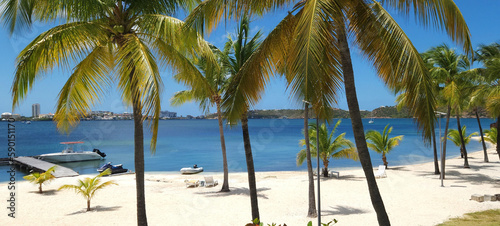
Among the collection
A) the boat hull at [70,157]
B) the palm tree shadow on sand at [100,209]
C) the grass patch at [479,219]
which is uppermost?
the grass patch at [479,219]

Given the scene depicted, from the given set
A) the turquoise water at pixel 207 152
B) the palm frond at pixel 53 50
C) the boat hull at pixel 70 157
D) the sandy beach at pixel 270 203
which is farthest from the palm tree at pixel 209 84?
the boat hull at pixel 70 157

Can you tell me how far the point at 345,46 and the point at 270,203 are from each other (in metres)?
9.05

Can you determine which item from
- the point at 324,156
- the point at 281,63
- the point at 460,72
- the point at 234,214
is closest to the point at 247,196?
the point at 234,214

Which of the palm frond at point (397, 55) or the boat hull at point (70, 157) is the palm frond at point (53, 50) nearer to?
the palm frond at point (397, 55)

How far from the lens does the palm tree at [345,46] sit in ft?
16.4

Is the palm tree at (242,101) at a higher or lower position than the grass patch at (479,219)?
higher

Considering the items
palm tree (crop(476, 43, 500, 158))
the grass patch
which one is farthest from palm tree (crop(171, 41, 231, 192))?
palm tree (crop(476, 43, 500, 158))

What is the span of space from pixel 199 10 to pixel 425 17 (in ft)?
12.5

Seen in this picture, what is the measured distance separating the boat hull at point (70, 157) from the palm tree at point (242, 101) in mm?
34737

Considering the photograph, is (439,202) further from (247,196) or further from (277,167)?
(277,167)

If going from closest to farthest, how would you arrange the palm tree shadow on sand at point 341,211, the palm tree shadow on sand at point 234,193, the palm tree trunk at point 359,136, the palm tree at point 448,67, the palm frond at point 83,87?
the palm tree trunk at point 359,136 → the palm frond at point 83,87 → the palm tree shadow on sand at point 341,211 → the palm tree shadow on sand at point 234,193 → the palm tree at point 448,67

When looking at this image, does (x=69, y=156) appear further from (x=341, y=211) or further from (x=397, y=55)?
(x=397, y=55)

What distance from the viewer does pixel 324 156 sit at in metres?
20.3

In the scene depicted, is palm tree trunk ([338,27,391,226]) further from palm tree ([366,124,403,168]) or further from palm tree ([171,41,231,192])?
palm tree ([366,124,403,168])
